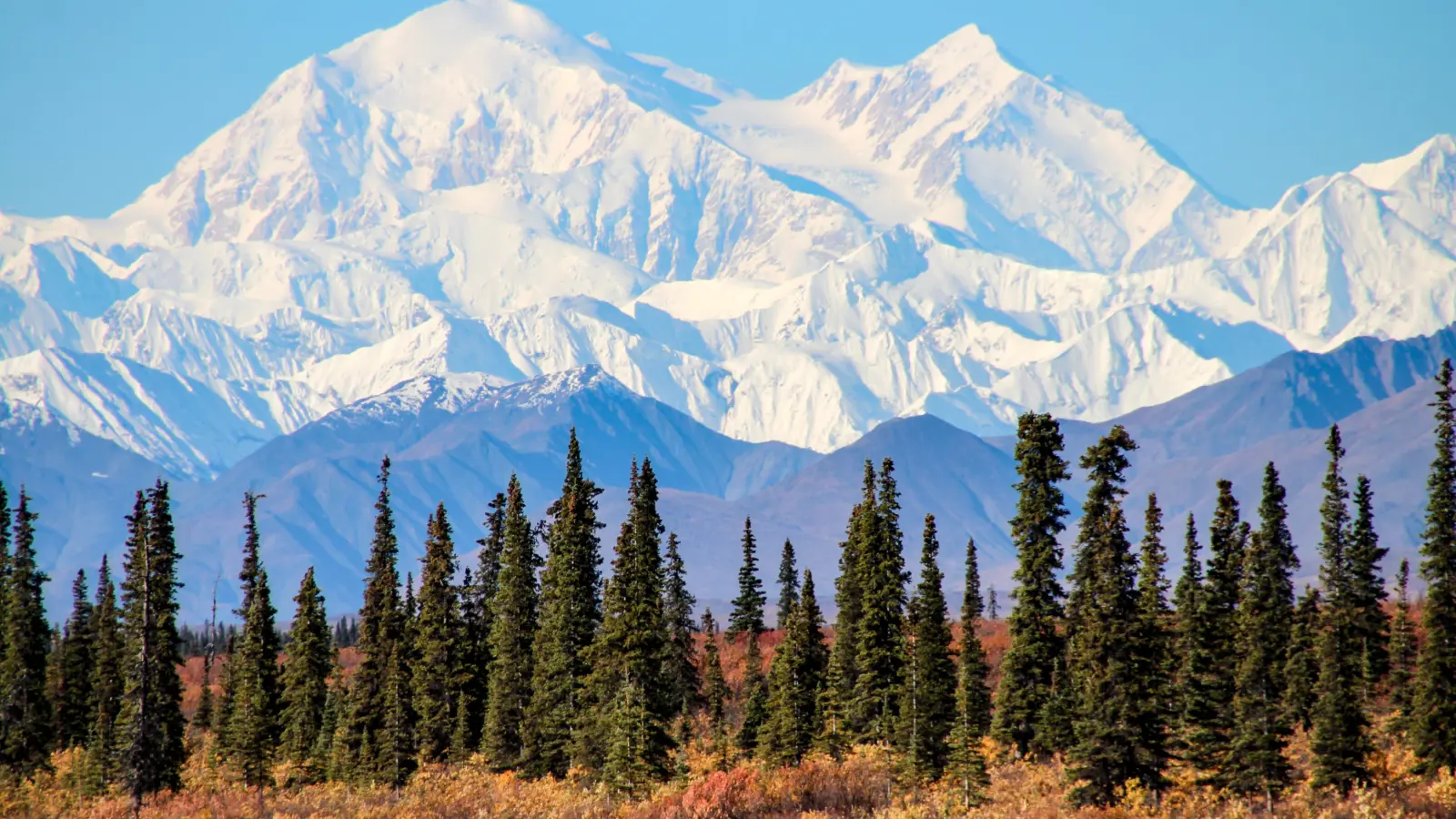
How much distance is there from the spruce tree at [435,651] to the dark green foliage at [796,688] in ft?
51.6

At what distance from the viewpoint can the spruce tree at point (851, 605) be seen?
69.7 m

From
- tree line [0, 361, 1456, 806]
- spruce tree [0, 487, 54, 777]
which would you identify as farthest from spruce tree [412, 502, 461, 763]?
spruce tree [0, 487, 54, 777]

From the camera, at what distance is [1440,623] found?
5803cm

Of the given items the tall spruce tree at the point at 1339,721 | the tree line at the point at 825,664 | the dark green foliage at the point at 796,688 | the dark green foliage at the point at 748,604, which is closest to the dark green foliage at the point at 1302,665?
the tree line at the point at 825,664

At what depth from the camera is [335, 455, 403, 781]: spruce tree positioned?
7444cm

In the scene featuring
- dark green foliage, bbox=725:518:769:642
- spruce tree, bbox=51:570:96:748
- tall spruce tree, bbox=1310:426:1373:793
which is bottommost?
tall spruce tree, bbox=1310:426:1373:793

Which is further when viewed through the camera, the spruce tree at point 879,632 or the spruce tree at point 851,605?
the spruce tree at point 851,605

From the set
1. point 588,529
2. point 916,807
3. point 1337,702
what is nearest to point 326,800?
point 588,529

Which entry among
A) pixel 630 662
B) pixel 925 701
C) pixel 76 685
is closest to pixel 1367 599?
pixel 925 701

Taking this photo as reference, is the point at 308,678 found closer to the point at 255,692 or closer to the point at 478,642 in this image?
the point at 255,692

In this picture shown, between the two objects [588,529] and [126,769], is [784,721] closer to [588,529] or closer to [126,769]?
[588,529]

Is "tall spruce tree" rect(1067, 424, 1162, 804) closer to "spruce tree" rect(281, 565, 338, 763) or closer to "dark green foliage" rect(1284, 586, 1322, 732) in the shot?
"dark green foliage" rect(1284, 586, 1322, 732)

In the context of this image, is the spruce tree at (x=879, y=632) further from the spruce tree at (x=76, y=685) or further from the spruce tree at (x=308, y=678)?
the spruce tree at (x=76, y=685)

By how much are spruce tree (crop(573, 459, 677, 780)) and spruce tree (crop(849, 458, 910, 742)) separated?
322 inches
